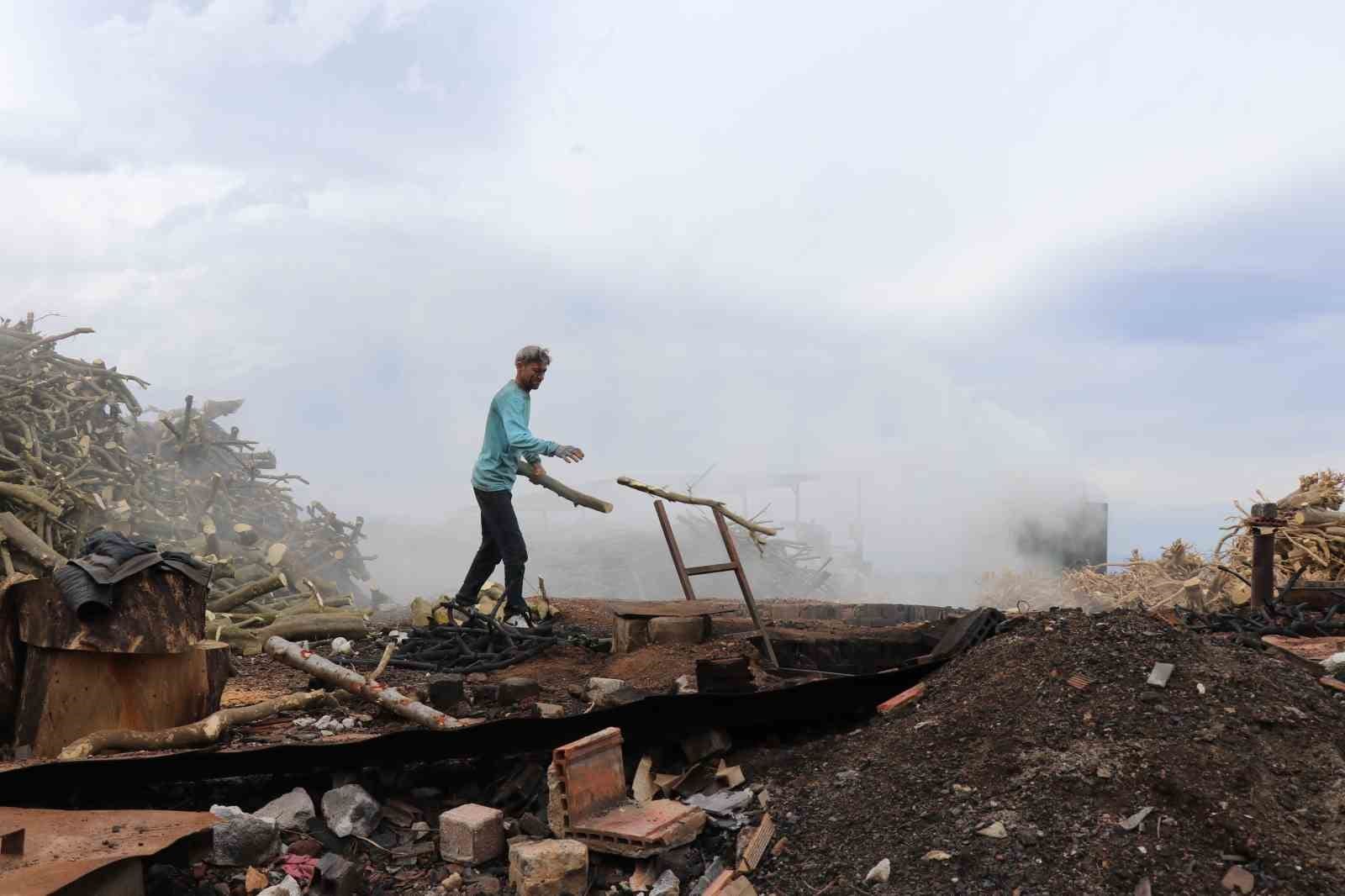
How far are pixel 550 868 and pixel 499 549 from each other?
493cm

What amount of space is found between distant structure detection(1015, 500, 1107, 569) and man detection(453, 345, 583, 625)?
1184 centimetres

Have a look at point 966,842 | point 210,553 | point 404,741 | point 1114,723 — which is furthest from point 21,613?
point 210,553

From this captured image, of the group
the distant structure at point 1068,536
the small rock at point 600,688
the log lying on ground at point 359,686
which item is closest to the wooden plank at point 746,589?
the small rock at point 600,688

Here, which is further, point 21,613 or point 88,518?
point 88,518

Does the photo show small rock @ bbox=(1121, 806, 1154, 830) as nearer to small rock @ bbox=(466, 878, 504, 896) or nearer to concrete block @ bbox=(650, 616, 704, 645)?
small rock @ bbox=(466, 878, 504, 896)

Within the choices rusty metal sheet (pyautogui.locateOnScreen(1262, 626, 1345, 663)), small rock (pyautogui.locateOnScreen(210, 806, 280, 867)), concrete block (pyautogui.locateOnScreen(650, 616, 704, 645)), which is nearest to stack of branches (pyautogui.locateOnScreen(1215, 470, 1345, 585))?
rusty metal sheet (pyautogui.locateOnScreen(1262, 626, 1345, 663))

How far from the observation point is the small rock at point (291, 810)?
→ 12.9 ft

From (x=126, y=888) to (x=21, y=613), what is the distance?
2.05m

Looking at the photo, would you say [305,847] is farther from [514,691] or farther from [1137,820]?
[1137,820]

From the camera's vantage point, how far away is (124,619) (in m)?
A: 4.47

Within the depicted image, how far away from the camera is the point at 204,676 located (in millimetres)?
4934

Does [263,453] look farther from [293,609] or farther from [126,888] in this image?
[126,888]

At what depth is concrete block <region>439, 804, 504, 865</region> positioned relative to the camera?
3.78 m

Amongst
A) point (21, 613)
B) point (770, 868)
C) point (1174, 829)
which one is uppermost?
point (21, 613)
